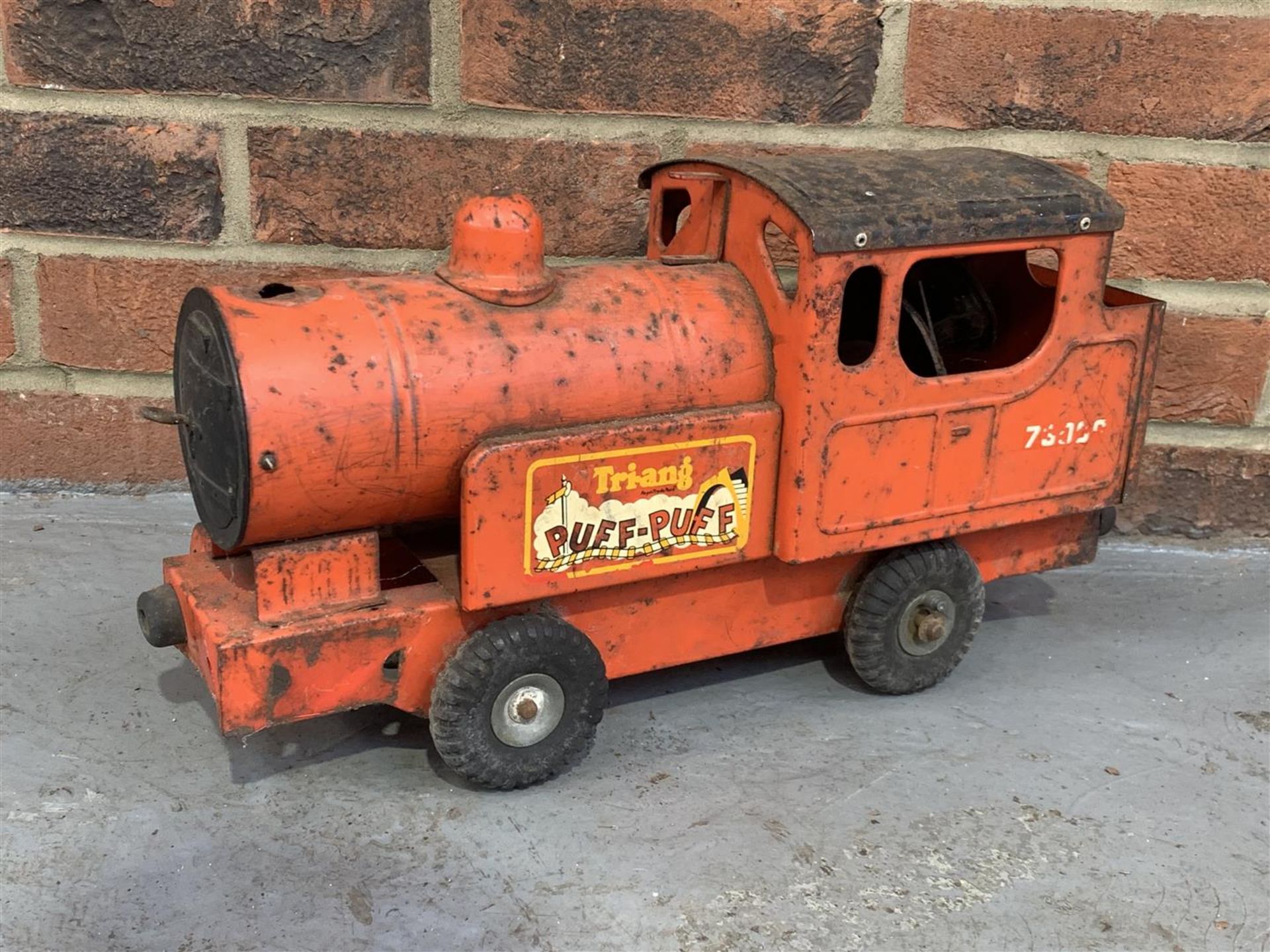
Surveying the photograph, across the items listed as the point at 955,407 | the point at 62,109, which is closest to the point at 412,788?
the point at 955,407

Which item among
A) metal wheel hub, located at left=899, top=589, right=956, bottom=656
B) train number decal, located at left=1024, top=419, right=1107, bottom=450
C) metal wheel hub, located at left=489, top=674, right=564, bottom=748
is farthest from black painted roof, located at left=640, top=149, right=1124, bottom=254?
metal wheel hub, located at left=489, top=674, right=564, bottom=748

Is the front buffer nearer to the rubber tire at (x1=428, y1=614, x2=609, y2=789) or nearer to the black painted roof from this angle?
the rubber tire at (x1=428, y1=614, x2=609, y2=789)

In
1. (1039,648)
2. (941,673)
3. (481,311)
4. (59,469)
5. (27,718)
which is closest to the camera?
(481,311)

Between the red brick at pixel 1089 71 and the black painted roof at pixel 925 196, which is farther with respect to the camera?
the red brick at pixel 1089 71

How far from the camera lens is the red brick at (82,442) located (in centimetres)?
272

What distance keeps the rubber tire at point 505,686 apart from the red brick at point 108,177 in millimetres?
1185

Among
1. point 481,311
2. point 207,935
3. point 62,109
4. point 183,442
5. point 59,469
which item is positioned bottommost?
point 207,935

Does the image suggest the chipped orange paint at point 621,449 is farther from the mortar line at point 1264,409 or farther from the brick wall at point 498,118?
the mortar line at point 1264,409

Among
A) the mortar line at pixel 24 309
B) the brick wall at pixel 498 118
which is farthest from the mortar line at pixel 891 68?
the mortar line at pixel 24 309

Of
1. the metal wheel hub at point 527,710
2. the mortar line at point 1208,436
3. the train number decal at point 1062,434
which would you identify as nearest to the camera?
the metal wheel hub at point 527,710

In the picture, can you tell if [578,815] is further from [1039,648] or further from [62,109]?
[62,109]

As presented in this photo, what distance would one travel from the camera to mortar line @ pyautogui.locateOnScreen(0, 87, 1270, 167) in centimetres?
250

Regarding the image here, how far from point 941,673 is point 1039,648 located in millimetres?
282

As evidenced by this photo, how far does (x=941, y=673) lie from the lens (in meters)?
2.28
